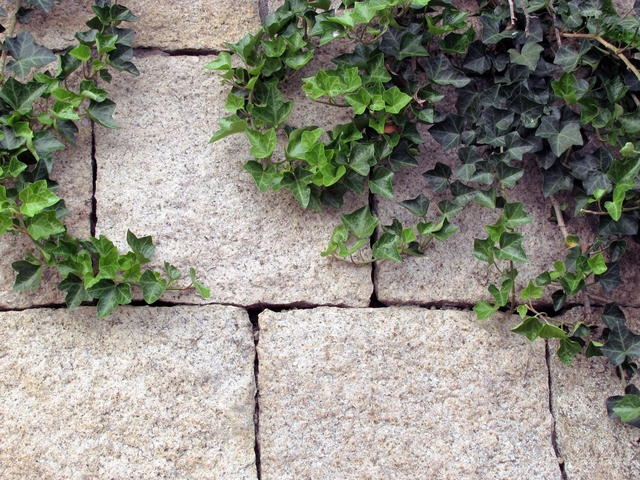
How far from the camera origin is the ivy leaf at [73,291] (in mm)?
1781

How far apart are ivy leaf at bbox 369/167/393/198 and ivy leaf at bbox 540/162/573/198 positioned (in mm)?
460

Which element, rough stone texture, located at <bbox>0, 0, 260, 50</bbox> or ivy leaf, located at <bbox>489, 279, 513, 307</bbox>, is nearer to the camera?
ivy leaf, located at <bbox>489, 279, 513, 307</bbox>

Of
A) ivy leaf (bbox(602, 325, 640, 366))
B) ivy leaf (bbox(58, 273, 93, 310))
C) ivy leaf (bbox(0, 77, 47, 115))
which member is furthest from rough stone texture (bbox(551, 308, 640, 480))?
ivy leaf (bbox(0, 77, 47, 115))

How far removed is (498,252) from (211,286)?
2.62 feet

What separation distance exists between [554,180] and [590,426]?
708 mm

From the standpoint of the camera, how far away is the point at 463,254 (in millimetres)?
2006

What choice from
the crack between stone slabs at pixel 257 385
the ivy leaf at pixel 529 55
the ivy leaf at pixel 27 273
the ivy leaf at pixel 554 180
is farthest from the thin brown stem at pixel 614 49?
the ivy leaf at pixel 27 273

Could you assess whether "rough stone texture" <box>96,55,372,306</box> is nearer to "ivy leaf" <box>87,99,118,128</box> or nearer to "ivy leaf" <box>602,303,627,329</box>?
"ivy leaf" <box>87,99,118,128</box>

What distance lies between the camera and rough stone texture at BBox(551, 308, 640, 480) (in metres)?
1.91

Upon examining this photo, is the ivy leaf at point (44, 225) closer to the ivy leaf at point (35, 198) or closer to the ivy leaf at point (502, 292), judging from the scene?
the ivy leaf at point (35, 198)

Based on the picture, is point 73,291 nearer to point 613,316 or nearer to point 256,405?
point 256,405

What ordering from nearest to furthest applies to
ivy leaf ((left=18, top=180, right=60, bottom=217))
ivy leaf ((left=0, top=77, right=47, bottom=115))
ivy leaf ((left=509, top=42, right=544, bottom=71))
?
ivy leaf ((left=18, top=180, right=60, bottom=217)) < ivy leaf ((left=0, top=77, right=47, bottom=115)) < ivy leaf ((left=509, top=42, right=544, bottom=71))

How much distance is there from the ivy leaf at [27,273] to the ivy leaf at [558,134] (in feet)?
4.64

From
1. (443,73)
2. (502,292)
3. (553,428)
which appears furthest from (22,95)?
(553,428)
